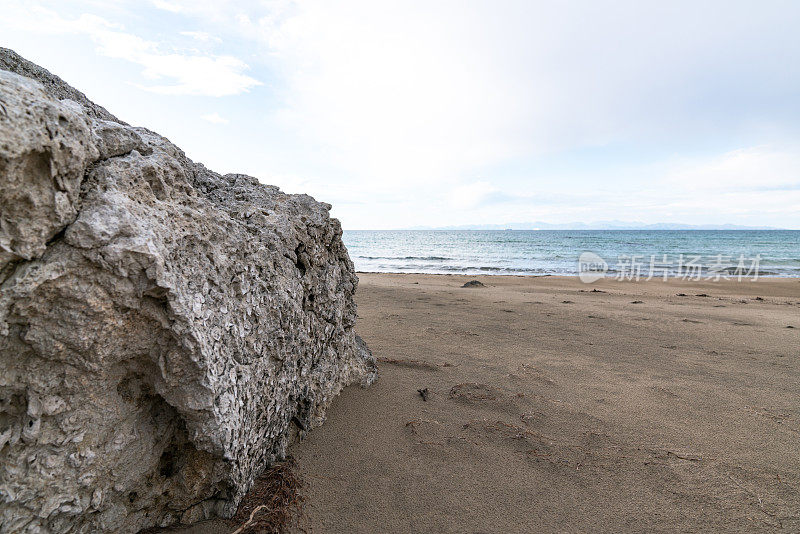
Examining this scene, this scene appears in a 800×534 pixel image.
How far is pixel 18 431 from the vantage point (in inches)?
63.0

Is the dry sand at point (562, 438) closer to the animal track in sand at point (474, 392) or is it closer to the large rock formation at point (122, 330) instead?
the animal track in sand at point (474, 392)

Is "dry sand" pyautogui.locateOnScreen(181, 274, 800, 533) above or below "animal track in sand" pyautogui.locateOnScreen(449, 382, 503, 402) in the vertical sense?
below

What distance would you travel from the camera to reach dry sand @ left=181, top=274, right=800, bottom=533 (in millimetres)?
2377

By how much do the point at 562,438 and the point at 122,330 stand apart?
295 centimetres

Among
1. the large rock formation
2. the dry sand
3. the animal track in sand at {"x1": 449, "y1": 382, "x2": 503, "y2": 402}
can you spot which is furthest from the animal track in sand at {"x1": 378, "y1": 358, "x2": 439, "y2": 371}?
the large rock formation

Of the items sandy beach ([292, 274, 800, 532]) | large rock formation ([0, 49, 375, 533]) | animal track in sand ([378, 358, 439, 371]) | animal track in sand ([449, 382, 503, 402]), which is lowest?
sandy beach ([292, 274, 800, 532])

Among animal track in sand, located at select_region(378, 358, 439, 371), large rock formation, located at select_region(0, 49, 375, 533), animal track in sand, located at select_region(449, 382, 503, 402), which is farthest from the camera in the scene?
animal track in sand, located at select_region(378, 358, 439, 371)

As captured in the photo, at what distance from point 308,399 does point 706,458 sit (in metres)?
2.82

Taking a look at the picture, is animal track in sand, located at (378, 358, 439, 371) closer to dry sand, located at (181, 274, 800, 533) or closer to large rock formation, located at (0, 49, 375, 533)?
dry sand, located at (181, 274, 800, 533)

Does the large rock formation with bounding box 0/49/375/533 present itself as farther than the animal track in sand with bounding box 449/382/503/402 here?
No

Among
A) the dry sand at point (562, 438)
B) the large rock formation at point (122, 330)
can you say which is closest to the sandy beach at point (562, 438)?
the dry sand at point (562, 438)

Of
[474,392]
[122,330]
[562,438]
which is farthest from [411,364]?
[122,330]

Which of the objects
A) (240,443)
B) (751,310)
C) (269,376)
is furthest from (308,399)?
(751,310)

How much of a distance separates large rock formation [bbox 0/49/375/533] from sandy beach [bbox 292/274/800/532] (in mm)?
711
